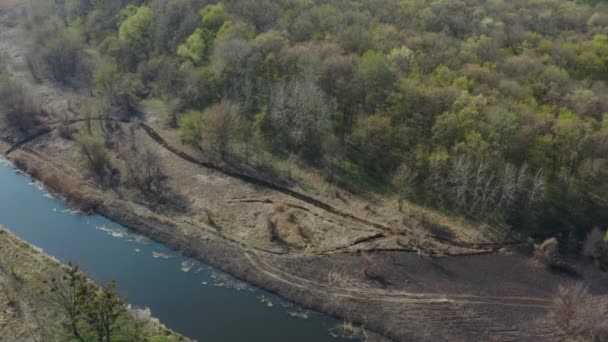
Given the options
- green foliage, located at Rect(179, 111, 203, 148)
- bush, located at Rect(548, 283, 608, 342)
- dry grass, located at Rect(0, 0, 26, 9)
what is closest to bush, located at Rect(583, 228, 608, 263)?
bush, located at Rect(548, 283, 608, 342)

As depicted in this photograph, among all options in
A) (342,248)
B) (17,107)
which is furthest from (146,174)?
(17,107)

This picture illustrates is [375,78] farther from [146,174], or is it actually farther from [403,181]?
[146,174]

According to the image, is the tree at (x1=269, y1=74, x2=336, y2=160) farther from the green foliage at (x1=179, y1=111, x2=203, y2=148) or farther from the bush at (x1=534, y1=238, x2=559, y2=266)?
the bush at (x1=534, y1=238, x2=559, y2=266)

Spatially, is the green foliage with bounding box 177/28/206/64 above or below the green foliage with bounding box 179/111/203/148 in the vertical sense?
above

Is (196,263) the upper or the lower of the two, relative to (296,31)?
lower

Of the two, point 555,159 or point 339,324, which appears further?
point 555,159

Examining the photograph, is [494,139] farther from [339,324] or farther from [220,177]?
[220,177]

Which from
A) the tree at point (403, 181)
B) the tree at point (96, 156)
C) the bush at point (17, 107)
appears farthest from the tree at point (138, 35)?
the tree at point (403, 181)

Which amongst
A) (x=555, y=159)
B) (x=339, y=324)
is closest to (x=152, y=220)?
(x=339, y=324)
